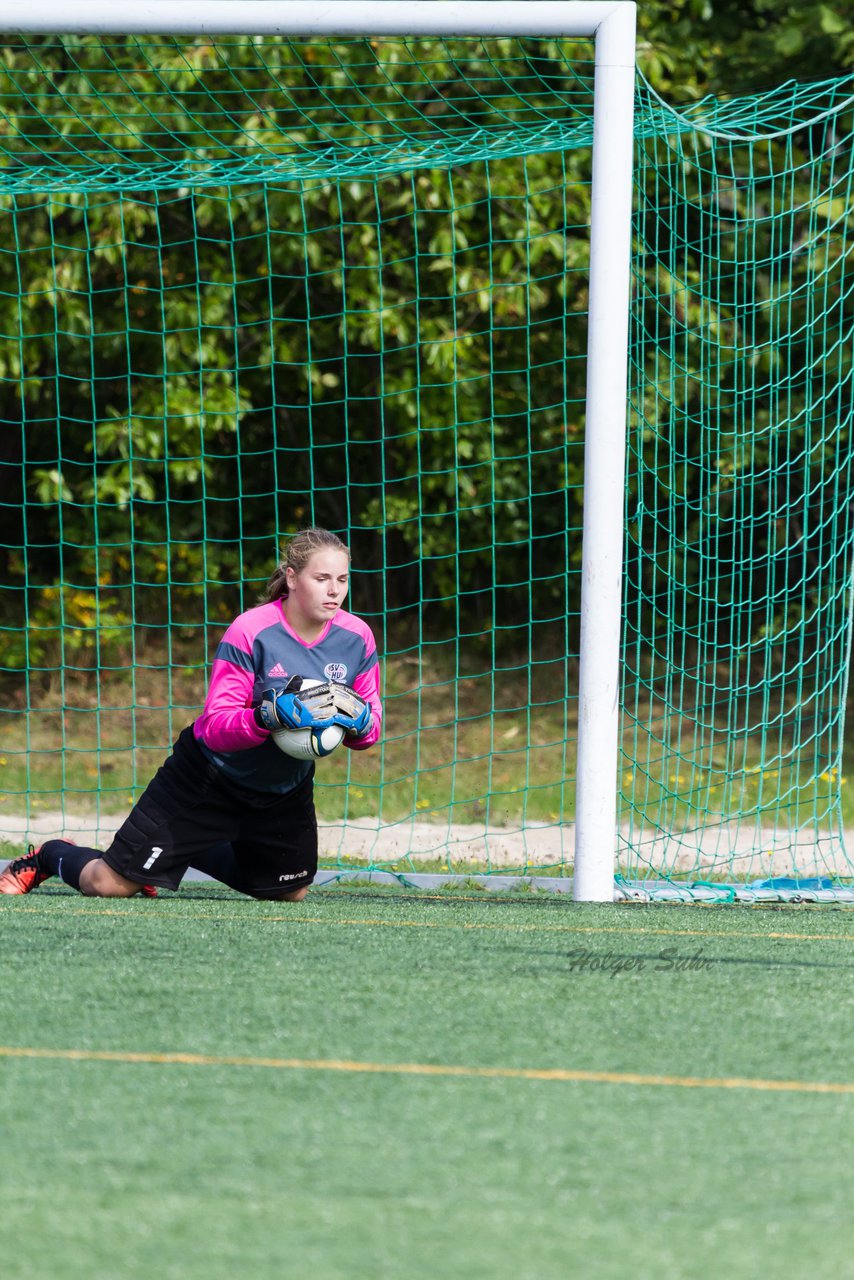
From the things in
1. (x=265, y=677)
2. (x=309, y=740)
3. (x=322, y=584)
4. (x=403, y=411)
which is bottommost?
(x=309, y=740)

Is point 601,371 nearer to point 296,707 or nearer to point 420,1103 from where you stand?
point 296,707

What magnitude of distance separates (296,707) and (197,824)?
1.92 ft

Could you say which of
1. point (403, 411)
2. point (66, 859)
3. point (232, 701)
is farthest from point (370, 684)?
point (403, 411)

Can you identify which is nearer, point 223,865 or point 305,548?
point 305,548

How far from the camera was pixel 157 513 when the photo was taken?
10250mm

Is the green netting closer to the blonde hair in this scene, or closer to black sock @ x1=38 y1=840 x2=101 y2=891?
black sock @ x1=38 y1=840 x2=101 y2=891

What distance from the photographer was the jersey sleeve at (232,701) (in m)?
4.40

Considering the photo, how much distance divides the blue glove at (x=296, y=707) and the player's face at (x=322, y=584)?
211 millimetres

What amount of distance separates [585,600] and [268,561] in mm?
5574

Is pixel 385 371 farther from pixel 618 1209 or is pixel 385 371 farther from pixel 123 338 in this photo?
pixel 618 1209

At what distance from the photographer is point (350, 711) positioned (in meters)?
4.36

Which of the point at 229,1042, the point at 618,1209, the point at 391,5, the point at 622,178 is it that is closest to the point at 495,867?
the point at 622,178

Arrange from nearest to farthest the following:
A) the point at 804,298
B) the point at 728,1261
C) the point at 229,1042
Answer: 1. the point at 728,1261
2. the point at 229,1042
3. the point at 804,298

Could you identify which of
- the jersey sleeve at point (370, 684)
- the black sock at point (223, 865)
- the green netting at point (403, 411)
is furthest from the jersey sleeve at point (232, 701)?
the green netting at point (403, 411)
